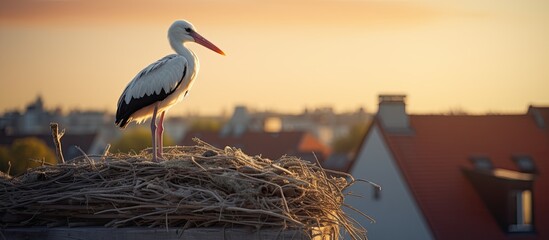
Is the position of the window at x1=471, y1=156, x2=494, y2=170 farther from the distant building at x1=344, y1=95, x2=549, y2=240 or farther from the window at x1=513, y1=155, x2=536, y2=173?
the window at x1=513, y1=155, x2=536, y2=173

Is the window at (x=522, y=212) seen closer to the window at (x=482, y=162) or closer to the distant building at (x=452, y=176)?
the distant building at (x=452, y=176)

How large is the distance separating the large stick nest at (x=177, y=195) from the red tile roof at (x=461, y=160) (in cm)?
2466

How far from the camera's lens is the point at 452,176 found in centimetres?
3484

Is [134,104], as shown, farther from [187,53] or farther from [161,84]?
[187,53]

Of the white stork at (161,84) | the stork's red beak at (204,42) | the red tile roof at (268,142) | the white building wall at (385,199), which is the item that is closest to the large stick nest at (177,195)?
the white stork at (161,84)

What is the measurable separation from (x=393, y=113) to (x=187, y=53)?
85.4 ft

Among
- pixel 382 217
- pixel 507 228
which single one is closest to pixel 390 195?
pixel 382 217

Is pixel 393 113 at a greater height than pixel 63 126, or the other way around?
pixel 63 126

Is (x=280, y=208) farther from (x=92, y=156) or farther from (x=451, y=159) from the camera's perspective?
(x=451, y=159)

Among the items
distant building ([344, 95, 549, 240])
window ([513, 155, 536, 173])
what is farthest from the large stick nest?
window ([513, 155, 536, 173])

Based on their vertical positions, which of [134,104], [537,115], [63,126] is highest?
[63,126]

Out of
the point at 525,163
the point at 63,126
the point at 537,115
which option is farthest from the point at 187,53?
the point at 63,126

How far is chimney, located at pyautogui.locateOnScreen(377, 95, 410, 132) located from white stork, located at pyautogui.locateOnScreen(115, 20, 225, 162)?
2525 centimetres

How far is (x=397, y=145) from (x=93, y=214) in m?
28.4
